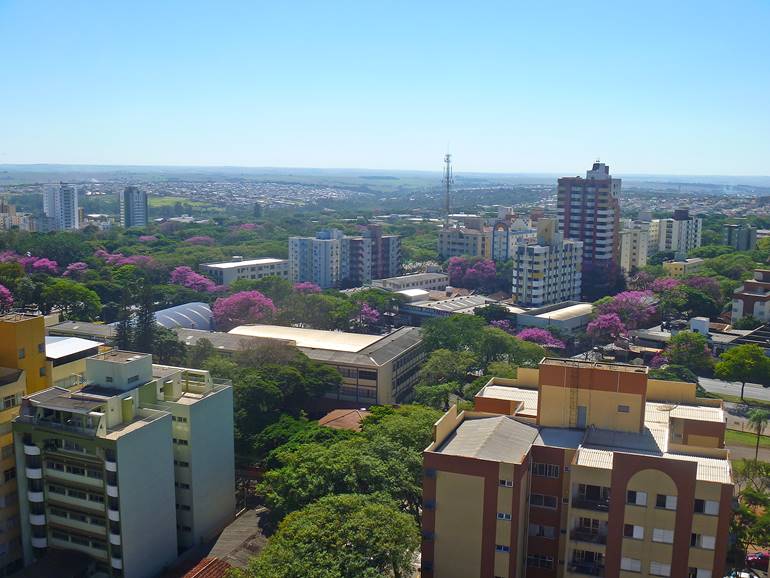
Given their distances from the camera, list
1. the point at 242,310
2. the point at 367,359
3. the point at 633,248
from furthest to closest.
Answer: the point at 633,248 < the point at 242,310 < the point at 367,359

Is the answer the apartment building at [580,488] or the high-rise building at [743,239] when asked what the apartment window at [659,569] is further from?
the high-rise building at [743,239]

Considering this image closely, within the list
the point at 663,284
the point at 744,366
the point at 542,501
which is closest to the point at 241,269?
the point at 663,284

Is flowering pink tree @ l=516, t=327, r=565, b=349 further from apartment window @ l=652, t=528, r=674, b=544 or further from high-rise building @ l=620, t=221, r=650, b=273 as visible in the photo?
apartment window @ l=652, t=528, r=674, b=544

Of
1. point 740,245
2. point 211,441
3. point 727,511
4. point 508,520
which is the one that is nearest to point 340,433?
point 211,441

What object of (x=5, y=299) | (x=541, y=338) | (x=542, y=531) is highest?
(x=5, y=299)

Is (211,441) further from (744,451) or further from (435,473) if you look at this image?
(744,451)

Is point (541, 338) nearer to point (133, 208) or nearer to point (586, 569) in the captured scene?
point (586, 569)
